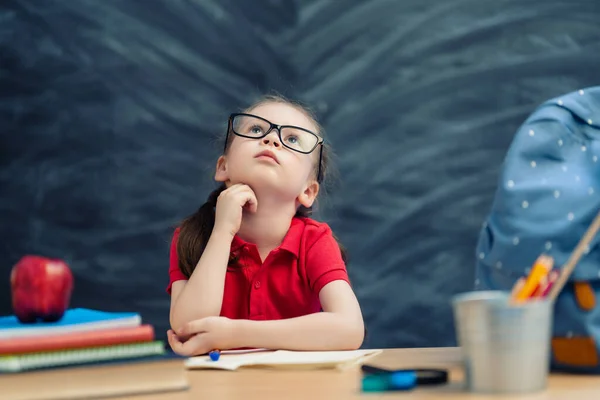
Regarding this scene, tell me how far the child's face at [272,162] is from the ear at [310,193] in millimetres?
54

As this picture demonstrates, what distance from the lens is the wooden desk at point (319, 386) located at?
0.68 metres

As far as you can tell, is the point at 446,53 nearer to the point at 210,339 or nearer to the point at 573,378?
the point at 210,339

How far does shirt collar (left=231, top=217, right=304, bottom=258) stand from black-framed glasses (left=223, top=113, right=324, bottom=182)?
0.54 feet

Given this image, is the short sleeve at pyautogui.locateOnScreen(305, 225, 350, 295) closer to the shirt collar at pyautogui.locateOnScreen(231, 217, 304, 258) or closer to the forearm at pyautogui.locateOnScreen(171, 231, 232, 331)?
the shirt collar at pyautogui.locateOnScreen(231, 217, 304, 258)

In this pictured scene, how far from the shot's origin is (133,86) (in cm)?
279

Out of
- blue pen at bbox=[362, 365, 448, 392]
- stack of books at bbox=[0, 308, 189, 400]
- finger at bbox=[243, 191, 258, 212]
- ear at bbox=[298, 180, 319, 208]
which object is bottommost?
blue pen at bbox=[362, 365, 448, 392]

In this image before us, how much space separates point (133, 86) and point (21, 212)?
578 millimetres

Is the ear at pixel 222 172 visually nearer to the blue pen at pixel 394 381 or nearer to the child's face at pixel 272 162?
the child's face at pixel 272 162

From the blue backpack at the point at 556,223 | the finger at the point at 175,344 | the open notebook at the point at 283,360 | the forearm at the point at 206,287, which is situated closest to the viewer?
the blue backpack at the point at 556,223

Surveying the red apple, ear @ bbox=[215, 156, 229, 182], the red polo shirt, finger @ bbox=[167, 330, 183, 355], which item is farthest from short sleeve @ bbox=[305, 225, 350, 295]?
the red apple

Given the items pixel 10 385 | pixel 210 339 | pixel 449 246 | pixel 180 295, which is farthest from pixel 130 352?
pixel 449 246

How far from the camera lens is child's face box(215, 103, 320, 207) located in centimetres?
142

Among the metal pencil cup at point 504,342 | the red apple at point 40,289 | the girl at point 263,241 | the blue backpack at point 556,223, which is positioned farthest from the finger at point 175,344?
the metal pencil cup at point 504,342

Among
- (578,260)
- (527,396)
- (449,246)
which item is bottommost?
(527,396)
